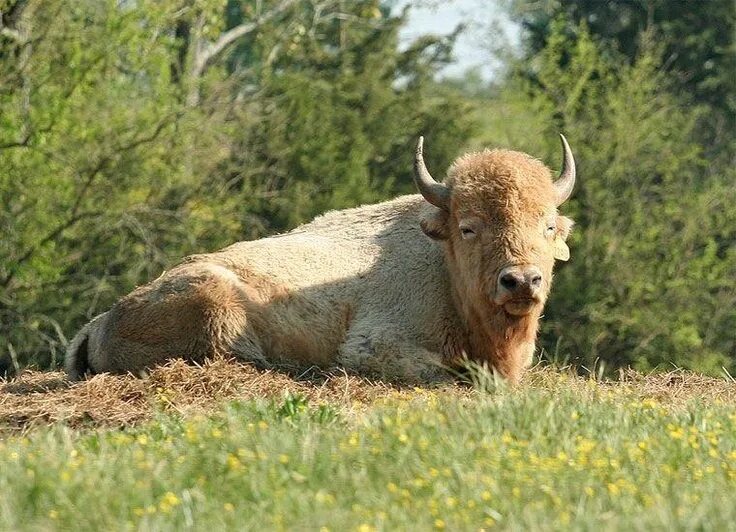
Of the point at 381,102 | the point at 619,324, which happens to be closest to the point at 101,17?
the point at 381,102

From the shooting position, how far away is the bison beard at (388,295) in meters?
10.6

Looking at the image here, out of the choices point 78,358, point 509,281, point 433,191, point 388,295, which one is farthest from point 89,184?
point 509,281

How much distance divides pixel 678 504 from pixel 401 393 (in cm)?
408

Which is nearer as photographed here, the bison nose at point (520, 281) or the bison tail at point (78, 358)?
the bison nose at point (520, 281)

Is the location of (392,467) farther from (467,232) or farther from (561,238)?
(561,238)

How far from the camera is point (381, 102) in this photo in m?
33.8

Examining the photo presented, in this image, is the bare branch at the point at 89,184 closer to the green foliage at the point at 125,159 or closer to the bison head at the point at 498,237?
the green foliage at the point at 125,159

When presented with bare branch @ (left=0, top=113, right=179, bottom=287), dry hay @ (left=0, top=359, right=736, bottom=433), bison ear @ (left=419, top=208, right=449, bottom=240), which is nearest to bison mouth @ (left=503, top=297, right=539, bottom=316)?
dry hay @ (left=0, top=359, right=736, bottom=433)

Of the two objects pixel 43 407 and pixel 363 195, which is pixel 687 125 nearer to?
pixel 363 195

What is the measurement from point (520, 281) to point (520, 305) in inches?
12.7

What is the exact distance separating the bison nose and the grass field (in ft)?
5.57

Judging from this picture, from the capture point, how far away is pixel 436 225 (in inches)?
443

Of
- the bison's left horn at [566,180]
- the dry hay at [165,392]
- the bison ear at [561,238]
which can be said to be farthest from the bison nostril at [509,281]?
the bison's left horn at [566,180]

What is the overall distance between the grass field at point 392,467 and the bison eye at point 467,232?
93.3 inches
